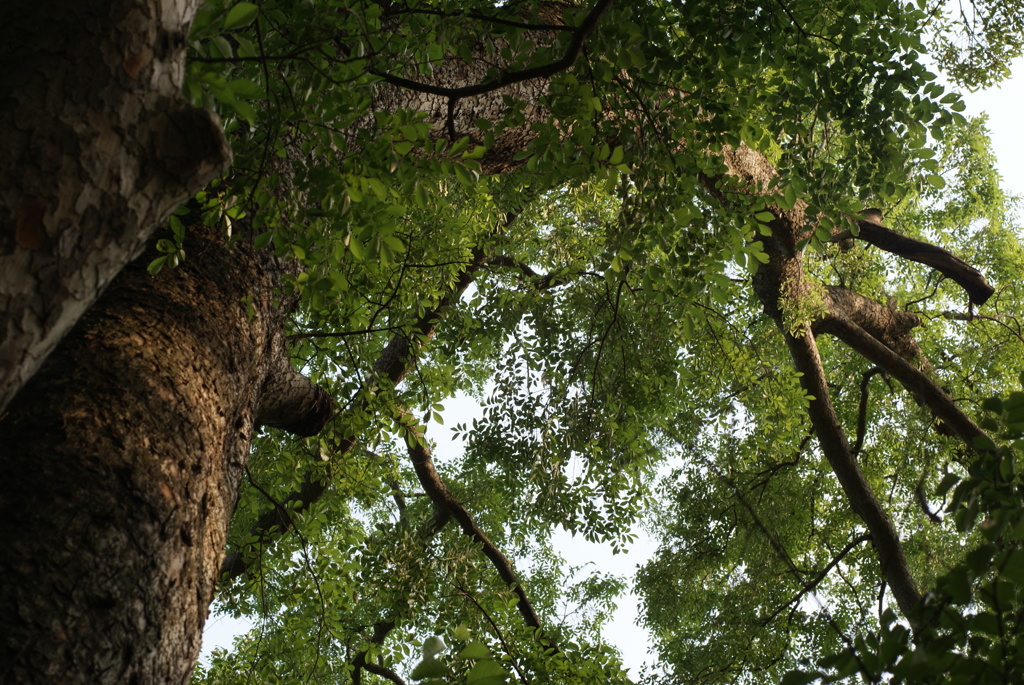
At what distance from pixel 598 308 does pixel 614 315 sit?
3.40 feet

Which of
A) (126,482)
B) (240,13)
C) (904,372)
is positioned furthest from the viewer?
(904,372)

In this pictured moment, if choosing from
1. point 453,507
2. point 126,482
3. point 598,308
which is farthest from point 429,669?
point 453,507

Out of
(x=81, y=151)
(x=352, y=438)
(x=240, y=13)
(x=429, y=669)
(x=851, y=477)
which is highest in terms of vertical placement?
(x=352, y=438)

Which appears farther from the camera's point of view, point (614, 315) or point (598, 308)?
point (598, 308)

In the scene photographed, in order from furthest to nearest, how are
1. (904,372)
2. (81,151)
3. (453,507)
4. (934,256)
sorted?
1. (453,507)
2. (934,256)
3. (904,372)
4. (81,151)

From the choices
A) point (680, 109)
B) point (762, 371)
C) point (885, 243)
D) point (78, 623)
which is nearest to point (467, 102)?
point (680, 109)

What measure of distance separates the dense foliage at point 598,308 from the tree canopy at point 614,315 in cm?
3

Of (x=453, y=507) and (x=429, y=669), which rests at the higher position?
(x=453, y=507)

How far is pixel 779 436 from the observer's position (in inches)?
260

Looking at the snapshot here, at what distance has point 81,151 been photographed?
116cm

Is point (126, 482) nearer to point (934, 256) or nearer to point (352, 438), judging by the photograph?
point (352, 438)

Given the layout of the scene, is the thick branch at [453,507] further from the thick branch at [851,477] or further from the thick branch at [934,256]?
the thick branch at [934,256]

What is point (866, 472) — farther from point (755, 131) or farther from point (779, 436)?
point (755, 131)

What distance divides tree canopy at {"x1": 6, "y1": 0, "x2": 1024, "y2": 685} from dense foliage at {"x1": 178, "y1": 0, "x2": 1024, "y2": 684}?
26 mm
